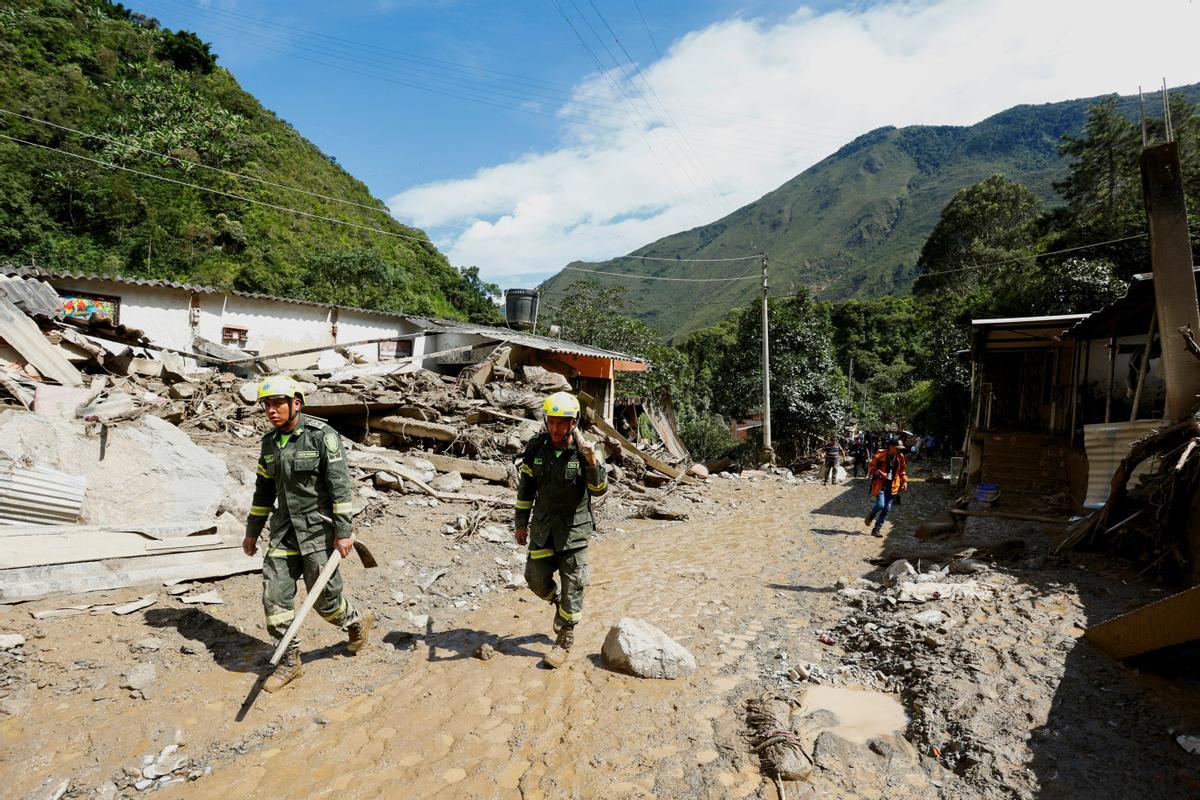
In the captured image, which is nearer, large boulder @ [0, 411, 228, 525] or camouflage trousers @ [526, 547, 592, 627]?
camouflage trousers @ [526, 547, 592, 627]

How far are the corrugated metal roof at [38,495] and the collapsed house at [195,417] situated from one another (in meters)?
0.01

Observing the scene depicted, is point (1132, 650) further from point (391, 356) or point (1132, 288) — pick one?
point (391, 356)

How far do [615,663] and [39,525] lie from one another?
14.9ft

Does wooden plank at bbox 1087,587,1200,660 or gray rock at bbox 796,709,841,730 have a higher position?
wooden plank at bbox 1087,587,1200,660

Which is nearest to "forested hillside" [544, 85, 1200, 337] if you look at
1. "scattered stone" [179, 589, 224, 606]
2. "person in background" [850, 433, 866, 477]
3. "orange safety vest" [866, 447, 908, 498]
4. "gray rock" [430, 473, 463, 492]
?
"person in background" [850, 433, 866, 477]

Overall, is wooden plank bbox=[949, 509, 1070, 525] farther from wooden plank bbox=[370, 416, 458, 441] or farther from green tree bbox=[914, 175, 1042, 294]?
green tree bbox=[914, 175, 1042, 294]

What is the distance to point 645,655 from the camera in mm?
3799

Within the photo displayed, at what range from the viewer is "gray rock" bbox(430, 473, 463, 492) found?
8.39 m

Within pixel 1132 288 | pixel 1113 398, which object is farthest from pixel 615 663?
pixel 1113 398

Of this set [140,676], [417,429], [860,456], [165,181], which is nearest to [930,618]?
[140,676]

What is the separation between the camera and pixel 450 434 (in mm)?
9812

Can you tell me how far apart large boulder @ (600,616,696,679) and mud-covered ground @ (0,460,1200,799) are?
0.11 m

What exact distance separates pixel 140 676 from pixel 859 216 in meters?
143

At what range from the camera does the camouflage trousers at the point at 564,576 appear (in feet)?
13.3
